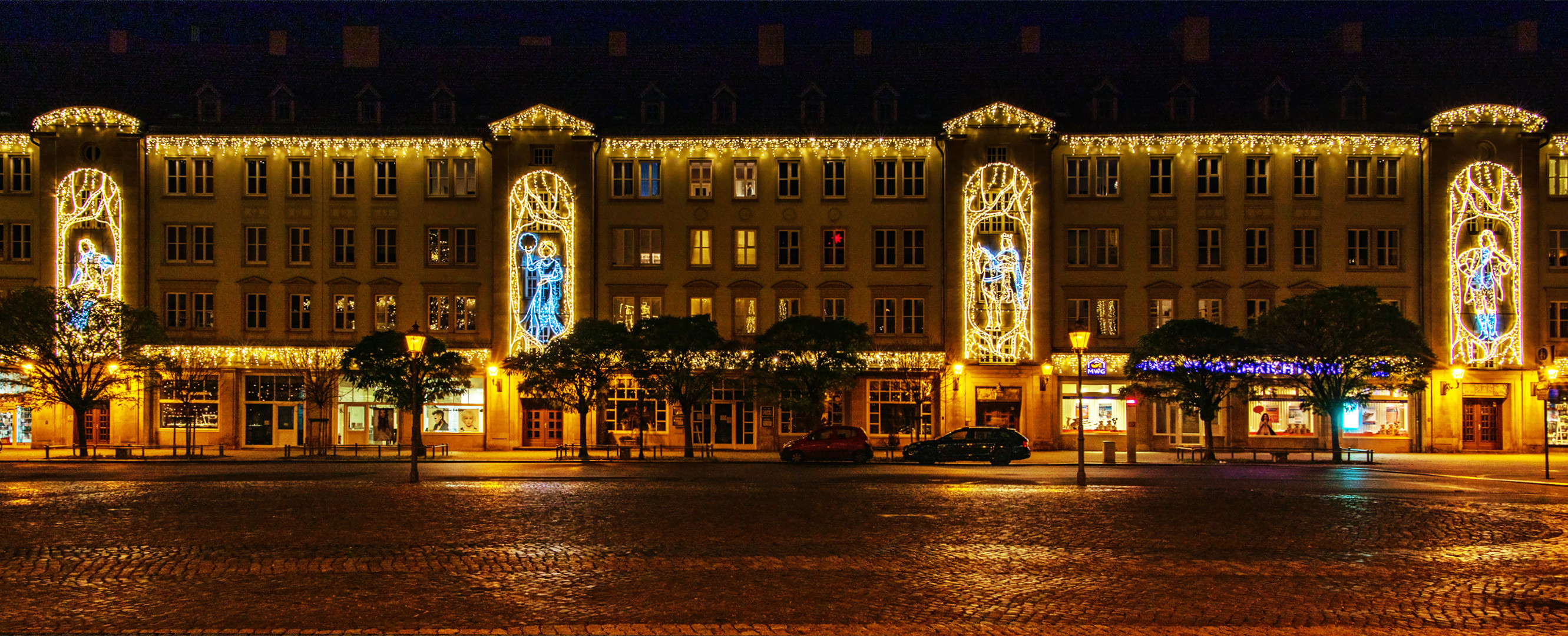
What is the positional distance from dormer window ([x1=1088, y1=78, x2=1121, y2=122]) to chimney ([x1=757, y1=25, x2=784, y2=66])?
45.8 ft

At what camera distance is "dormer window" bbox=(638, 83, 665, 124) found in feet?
160

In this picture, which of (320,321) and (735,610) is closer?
(735,610)

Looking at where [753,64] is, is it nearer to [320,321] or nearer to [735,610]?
[320,321]

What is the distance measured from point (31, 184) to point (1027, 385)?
4084 centimetres

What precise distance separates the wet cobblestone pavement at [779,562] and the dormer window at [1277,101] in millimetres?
26792

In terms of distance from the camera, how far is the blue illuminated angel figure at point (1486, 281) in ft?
149

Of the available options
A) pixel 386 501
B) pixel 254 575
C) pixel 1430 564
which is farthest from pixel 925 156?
pixel 254 575

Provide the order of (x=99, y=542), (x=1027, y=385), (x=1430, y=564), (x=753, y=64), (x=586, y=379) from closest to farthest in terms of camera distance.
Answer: (x=1430, y=564)
(x=99, y=542)
(x=586, y=379)
(x=1027, y=385)
(x=753, y=64)

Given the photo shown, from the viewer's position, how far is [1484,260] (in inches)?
1793

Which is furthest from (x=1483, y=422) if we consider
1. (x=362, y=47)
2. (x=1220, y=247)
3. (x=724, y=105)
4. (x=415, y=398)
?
(x=362, y=47)

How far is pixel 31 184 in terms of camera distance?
1852 inches

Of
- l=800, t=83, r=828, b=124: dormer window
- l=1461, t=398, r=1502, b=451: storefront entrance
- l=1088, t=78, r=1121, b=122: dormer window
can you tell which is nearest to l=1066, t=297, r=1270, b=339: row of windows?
l=1088, t=78, r=1121, b=122: dormer window

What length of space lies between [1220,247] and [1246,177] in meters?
2.97

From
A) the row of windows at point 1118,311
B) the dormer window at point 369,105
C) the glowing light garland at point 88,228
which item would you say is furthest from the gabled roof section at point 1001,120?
the glowing light garland at point 88,228
